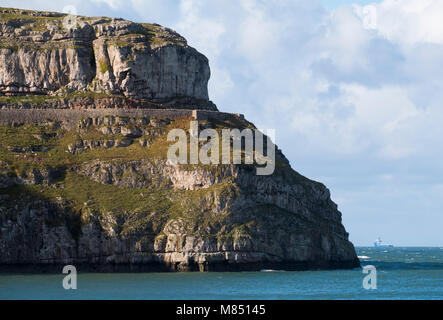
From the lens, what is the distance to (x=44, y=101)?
17662 centimetres

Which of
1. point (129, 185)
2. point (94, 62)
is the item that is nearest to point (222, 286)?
point (129, 185)

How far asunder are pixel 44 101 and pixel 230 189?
137 feet

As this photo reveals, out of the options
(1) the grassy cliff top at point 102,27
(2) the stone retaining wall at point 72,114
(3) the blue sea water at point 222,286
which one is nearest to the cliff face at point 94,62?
(1) the grassy cliff top at point 102,27

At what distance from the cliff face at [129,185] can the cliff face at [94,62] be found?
0.20 meters

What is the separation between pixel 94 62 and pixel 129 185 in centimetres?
3309

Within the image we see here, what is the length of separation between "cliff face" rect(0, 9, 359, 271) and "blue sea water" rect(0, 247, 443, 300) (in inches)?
159

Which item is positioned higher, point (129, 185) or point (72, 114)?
point (72, 114)

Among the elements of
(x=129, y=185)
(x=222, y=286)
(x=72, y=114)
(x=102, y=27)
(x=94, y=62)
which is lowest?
(x=222, y=286)

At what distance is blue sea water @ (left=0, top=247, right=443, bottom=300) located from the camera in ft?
379

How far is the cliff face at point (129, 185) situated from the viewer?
14750cm

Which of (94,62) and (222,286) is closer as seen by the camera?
(222,286)

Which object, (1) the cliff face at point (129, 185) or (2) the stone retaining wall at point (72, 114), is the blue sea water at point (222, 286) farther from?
(2) the stone retaining wall at point (72, 114)

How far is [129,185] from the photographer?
15850cm

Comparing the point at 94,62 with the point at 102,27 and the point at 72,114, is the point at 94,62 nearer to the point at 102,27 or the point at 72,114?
the point at 102,27
